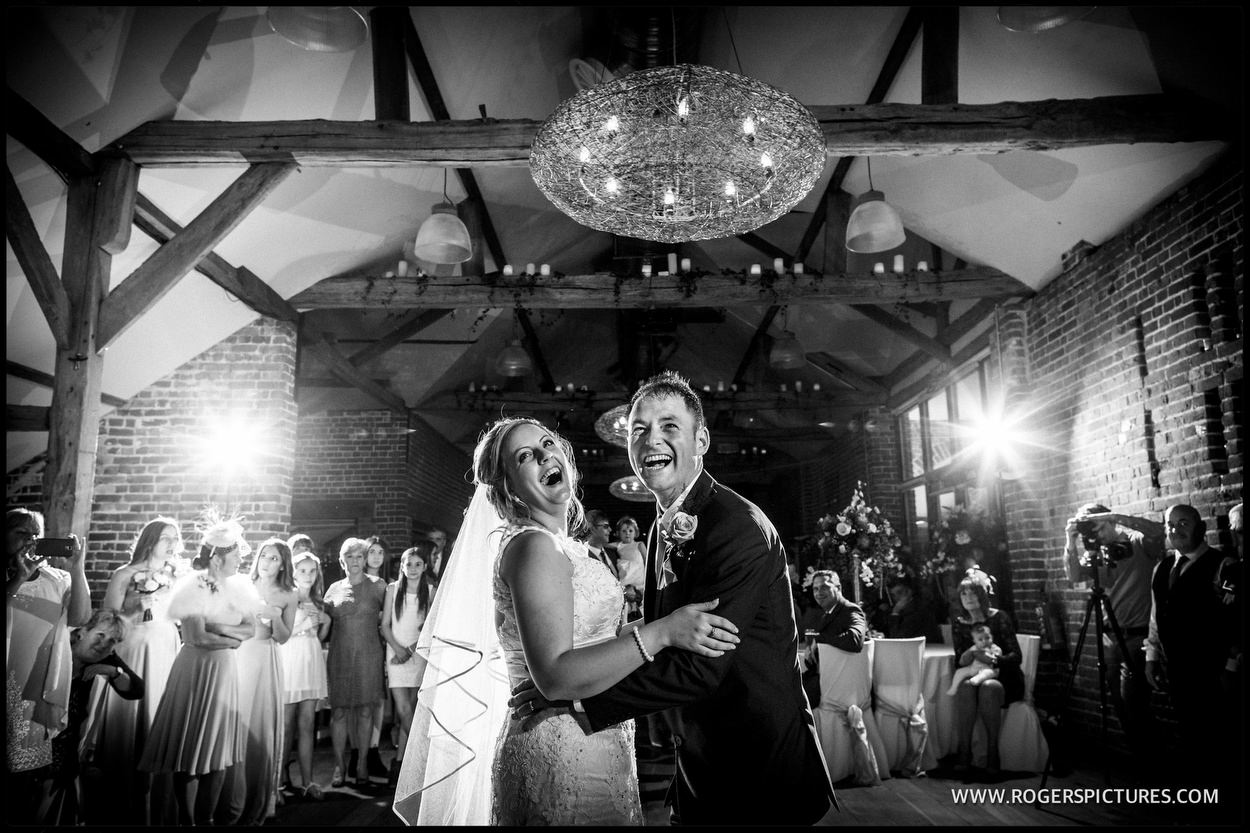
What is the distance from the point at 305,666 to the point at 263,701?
29.7 inches

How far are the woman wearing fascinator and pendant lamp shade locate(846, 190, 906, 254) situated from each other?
4.33 meters

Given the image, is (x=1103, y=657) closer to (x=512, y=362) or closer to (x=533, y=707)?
(x=533, y=707)

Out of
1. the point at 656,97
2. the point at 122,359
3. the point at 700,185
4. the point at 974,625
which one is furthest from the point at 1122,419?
the point at 122,359

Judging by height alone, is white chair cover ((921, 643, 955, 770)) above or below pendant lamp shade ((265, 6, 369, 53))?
below

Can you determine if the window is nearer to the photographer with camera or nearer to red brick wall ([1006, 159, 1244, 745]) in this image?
red brick wall ([1006, 159, 1244, 745])

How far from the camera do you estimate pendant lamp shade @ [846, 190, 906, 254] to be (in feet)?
17.0

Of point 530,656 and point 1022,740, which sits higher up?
point 530,656

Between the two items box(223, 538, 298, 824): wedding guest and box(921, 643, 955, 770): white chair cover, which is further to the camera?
box(921, 643, 955, 770): white chair cover

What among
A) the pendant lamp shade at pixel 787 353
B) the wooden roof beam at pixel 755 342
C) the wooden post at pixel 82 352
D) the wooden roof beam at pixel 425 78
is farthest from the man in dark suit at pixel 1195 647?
the wooden roof beam at pixel 755 342

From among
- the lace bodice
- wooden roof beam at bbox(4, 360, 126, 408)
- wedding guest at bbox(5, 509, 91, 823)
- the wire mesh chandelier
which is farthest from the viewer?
wooden roof beam at bbox(4, 360, 126, 408)

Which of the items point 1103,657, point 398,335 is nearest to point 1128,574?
point 1103,657

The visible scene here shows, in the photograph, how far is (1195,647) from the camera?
154 inches

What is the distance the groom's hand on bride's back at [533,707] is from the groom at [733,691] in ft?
0.05

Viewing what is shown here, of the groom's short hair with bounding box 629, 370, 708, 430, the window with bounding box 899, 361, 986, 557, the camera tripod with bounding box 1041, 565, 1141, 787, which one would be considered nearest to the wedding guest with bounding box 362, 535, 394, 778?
the groom's short hair with bounding box 629, 370, 708, 430
